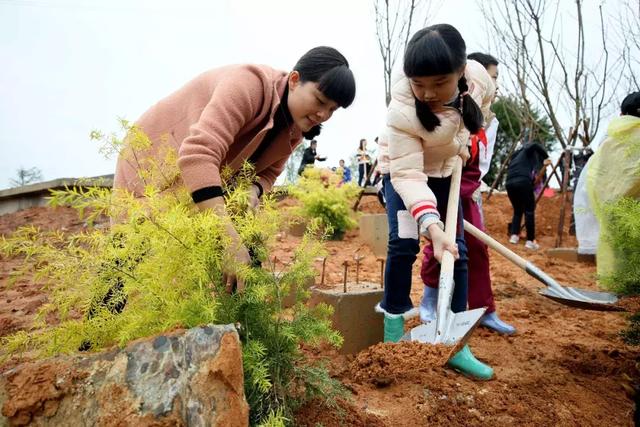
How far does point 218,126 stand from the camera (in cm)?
158

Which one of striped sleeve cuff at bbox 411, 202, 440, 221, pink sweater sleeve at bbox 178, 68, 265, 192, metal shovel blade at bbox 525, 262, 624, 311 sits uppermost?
pink sweater sleeve at bbox 178, 68, 265, 192

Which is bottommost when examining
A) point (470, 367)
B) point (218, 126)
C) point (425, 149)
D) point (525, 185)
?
point (470, 367)

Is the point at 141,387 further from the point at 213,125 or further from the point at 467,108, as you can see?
the point at 467,108

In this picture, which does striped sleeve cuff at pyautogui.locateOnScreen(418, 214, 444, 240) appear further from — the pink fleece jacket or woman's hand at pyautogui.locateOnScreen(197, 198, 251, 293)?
woman's hand at pyautogui.locateOnScreen(197, 198, 251, 293)

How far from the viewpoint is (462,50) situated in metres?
2.03

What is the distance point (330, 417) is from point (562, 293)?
2179mm

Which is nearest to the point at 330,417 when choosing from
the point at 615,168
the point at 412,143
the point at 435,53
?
the point at 412,143

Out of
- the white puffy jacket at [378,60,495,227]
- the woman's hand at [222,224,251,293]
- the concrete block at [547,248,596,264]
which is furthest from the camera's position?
the concrete block at [547,248,596,264]

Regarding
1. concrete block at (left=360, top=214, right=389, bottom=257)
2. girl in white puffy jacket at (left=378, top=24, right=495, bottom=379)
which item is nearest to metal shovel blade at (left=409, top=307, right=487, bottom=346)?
girl in white puffy jacket at (left=378, top=24, right=495, bottom=379)

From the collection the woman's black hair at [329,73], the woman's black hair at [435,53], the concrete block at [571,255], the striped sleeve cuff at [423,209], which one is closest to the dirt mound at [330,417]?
the striped sleeve cuff at [423,209]

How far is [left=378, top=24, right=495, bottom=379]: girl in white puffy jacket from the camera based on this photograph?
2029mm

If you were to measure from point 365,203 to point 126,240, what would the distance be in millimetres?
8852

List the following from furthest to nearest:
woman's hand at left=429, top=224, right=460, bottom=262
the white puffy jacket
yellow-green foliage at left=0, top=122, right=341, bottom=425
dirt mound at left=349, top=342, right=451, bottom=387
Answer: the white puffy jacket < woman's hand at left=429, top=224, right=460, bottom=262 < dirt mound at left=349, top=342, right=451, bottom=387 < yellow-green foliage at left=0, top=122, right=341, bottom=425

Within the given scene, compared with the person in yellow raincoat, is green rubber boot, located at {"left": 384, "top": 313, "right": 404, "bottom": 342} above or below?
below
